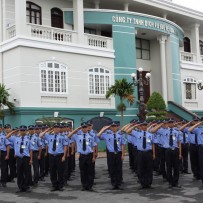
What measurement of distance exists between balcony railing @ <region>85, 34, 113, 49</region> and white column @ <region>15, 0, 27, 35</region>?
14.8ft

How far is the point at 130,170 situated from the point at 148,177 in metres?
4.37

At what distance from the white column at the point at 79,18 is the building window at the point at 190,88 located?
11.3 m

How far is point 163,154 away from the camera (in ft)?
40.3

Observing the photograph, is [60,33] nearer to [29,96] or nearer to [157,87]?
[29,96]

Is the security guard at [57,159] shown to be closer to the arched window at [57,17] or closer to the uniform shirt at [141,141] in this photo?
the uniform shirt at [141,141]

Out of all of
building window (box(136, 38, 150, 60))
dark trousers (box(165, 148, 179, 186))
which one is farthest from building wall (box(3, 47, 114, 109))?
dark trousers (box(165, 148, 179, 186))

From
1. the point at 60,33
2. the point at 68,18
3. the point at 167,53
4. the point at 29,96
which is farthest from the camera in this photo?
the point at 167,53

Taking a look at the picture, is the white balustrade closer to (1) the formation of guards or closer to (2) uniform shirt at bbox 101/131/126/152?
(1) the formation of guards

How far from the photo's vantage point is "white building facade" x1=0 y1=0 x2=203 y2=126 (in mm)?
22047

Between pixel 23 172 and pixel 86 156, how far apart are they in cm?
191

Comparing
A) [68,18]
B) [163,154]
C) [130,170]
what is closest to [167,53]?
[68,18]

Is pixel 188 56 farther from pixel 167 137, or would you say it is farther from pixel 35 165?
pixel 35 165

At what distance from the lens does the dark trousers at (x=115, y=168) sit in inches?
449

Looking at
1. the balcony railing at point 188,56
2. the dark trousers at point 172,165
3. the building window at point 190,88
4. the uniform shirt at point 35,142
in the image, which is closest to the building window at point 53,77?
the uniform shirt at point 35,142
